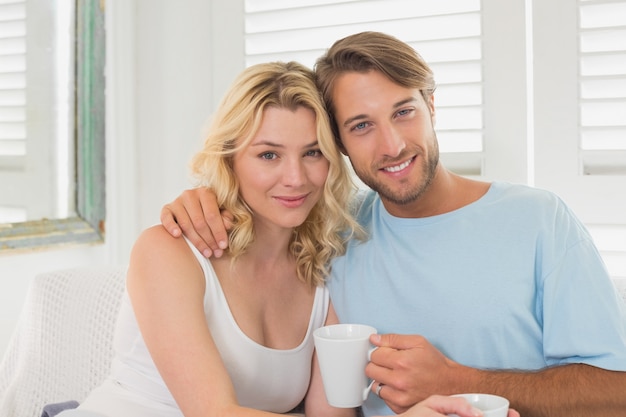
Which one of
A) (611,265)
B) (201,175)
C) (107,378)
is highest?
(201,175)

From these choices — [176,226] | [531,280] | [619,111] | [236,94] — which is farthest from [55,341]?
[619,111]

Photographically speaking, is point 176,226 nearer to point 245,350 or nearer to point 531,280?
point 245,350

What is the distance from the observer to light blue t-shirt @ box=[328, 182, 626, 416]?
52.4 inches

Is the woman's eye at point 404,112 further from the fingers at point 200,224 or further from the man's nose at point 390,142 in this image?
the fingers at point 200,224

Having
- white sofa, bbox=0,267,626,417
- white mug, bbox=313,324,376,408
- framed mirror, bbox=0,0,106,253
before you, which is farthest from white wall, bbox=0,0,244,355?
white mug, bbox=313,324,376,408

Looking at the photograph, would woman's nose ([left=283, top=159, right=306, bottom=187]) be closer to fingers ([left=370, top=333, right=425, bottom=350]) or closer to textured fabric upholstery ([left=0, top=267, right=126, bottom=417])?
fingers ([left=370, top=333, right=425, bottom=350])

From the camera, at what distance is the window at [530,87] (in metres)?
1.97

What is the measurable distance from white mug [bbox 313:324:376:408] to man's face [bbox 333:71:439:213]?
0.34 meters

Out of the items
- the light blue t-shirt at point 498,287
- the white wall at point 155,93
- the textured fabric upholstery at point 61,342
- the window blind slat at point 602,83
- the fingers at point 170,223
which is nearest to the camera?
the light blue t-shirt at point 498,287

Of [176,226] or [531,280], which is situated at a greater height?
[176,226]

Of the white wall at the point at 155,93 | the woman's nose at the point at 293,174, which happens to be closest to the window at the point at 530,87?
the white wall at the point at 155,93

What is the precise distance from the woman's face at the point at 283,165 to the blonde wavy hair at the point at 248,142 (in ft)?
0.05

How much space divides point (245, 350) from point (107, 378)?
374 millimetres

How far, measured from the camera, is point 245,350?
1479 millimetres
